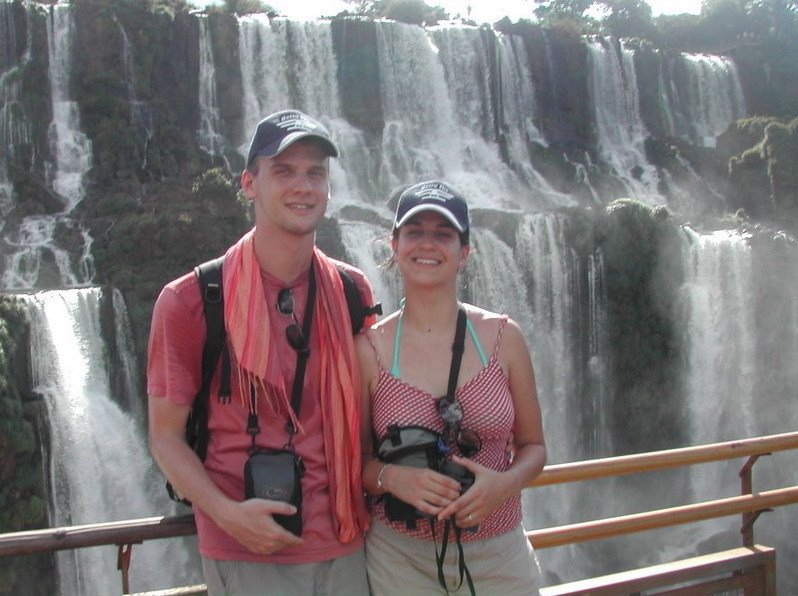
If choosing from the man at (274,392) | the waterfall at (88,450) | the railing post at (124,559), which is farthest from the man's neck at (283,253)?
the waterfall at (88,450)

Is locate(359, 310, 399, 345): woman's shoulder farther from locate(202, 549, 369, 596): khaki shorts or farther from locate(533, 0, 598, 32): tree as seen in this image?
locate(533, 0, 598, 32): tree

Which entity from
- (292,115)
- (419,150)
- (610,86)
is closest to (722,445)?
(292,115)

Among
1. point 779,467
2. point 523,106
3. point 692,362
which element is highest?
point 523,106

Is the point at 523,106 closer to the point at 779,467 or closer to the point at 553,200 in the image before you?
the point at 553,200

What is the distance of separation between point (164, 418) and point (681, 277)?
17.4 meters

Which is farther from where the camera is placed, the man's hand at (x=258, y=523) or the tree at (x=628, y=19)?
the tree at (x=628, y=19)

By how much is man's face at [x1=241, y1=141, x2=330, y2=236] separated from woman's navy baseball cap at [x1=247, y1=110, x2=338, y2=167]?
3cm

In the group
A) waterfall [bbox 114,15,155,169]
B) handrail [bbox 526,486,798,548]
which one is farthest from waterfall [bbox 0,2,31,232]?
handrail [bbox 526,486,798,548]

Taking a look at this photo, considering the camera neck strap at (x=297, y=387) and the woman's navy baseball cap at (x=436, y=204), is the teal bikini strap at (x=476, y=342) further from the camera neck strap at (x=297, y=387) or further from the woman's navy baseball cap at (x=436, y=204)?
the camera neck strap at (x=297, y=387)

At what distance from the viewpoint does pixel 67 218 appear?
18.5 meters

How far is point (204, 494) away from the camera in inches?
88.0

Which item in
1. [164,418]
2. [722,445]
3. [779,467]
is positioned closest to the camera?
[164,418]

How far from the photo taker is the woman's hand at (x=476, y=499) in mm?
2264

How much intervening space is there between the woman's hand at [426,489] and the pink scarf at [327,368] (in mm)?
163
